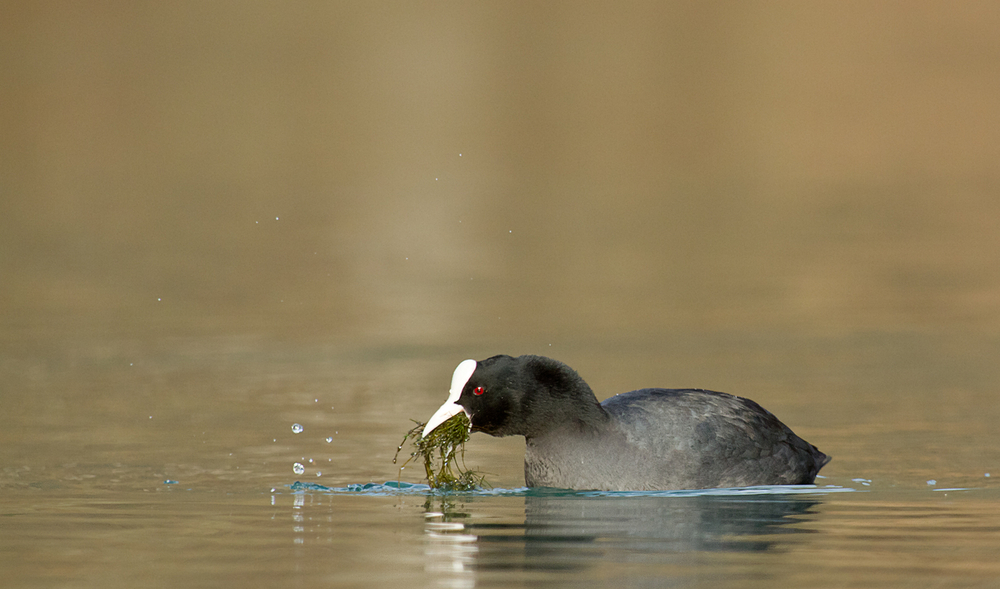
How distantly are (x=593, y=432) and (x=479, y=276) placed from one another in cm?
994

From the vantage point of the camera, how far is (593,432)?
353 inches

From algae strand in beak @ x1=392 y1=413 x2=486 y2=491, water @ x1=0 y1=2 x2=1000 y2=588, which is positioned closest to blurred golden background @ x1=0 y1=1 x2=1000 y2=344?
water @ x1=0 y1=2 x2=1000 y2=588

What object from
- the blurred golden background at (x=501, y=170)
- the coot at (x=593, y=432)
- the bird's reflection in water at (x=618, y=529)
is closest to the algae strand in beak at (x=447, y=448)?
the coot at (x=593, y=432)

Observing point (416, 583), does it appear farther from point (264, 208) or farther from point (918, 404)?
point (264, 208)

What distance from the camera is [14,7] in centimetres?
4297

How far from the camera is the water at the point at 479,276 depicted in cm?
770

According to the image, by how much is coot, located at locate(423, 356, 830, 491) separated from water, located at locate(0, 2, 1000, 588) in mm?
269

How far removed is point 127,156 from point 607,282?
17.4m

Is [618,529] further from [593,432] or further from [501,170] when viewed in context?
[501,170]

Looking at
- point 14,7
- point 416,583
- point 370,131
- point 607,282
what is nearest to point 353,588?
point 416,583

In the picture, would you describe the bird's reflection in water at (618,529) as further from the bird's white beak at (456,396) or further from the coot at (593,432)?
the bird's white beak at (456,396)

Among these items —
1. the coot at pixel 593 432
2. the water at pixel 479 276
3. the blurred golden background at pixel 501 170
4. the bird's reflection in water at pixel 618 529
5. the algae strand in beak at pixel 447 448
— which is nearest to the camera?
the bird's reflection in water at pixel 618 529

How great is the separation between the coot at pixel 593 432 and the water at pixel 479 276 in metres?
0.27

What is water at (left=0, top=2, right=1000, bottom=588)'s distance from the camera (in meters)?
7.70
